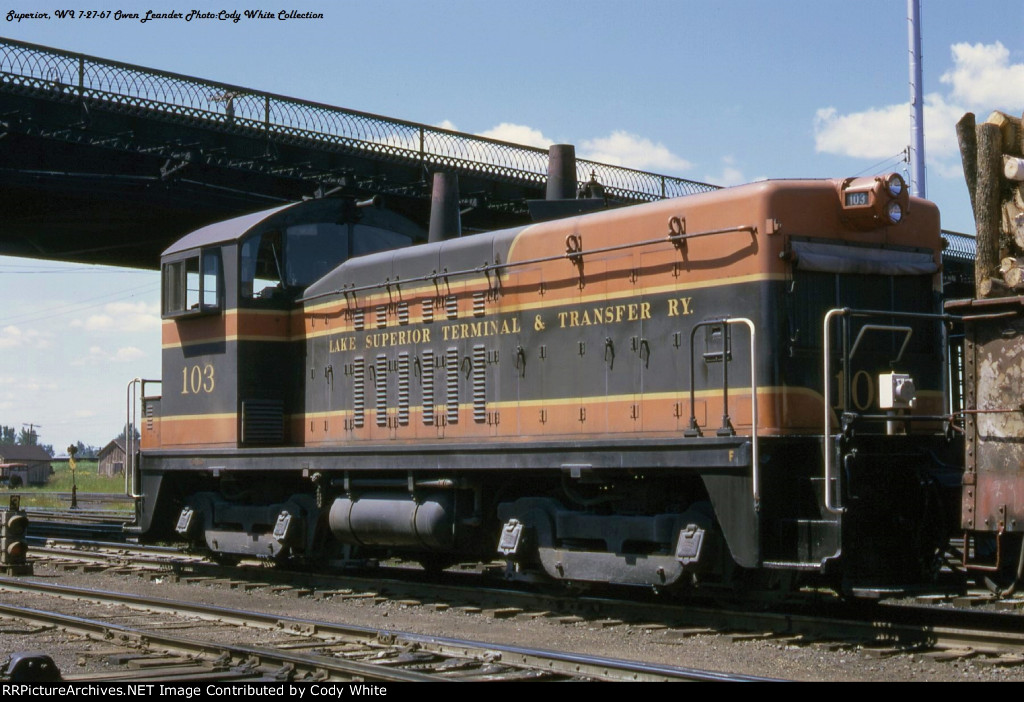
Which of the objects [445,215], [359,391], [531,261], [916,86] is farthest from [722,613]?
[916,86]

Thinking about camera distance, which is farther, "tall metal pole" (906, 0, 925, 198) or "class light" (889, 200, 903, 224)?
"tall metal pole" (906, 0, 925, 198)

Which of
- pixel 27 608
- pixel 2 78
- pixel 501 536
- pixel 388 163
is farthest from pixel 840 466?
pixel 388 163

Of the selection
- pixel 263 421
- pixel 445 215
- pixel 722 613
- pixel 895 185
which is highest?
pixel 445 215

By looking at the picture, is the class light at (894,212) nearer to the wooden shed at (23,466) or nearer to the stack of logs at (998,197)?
the stack of logs at (998,197)

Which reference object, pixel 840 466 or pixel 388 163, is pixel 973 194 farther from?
pixel 388 163

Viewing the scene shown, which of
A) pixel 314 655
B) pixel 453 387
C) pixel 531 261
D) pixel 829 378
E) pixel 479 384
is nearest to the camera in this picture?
pixel 314 655

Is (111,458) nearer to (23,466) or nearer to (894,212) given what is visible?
(23,466)

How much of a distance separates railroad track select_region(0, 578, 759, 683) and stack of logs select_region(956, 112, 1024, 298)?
3.67 metres

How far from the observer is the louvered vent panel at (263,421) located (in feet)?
40.1

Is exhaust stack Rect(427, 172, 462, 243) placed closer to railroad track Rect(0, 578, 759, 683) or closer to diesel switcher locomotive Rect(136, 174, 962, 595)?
diesel switcher locomotive Rect(136, 174, 962, 595)

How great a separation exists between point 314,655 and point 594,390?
3.37 m

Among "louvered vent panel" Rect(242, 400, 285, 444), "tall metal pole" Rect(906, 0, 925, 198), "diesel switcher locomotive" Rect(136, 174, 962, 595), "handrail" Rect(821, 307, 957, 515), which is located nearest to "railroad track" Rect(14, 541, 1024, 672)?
"diesel switcher locomotive" Rect(136, 174, 962, 595)

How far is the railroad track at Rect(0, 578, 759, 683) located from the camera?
22.0 ft

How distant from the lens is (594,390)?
9.62m
